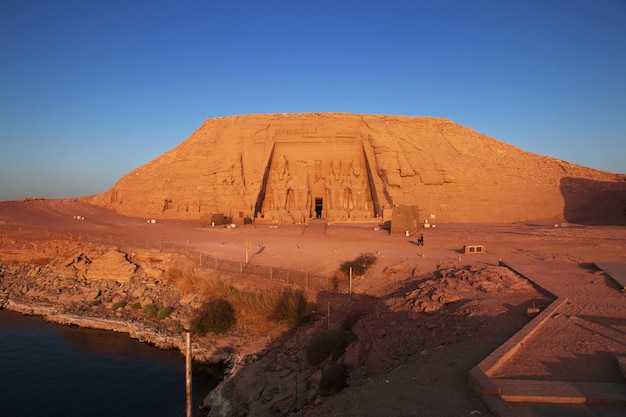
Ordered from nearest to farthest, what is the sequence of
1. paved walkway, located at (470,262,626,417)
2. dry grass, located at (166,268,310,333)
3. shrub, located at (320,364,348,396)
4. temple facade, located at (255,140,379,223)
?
paved walkway, located at (470,262,626,417), shrub, located at (320,364,348,396), dry grass, located at (166,268,310,333), temple facade, located at (255,140,379,223)

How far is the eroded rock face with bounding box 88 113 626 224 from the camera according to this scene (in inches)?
1016

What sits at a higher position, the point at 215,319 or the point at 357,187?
the point at 357,187

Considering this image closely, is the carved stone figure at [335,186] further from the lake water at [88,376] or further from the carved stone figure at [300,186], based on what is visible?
the lake water at [88,376]

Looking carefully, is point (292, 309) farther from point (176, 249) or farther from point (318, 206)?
point (318, 206)

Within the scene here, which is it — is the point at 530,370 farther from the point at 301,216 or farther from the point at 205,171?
the point at 205,171

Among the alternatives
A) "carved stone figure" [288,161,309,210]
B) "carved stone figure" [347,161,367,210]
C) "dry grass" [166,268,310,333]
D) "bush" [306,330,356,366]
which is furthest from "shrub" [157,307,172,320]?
"carved stone figure" [347,161,367,210]

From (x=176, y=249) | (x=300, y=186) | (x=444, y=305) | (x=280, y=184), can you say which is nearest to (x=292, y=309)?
(x=444, y=305)

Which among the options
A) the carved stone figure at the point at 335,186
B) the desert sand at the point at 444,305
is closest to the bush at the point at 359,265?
the desert sand at the point at 444,305

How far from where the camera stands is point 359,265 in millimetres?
13711

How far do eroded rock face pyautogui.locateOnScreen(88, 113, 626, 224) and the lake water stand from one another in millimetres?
12292

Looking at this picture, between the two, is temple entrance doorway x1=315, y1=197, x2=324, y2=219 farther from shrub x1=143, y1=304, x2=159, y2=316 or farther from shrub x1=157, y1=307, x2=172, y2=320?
shrub x1=157, y1=307, x2=172, y2=320

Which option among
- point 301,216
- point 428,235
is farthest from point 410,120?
point 428,235

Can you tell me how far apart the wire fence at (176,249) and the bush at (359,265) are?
0.57 m

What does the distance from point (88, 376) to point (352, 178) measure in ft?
64.4
